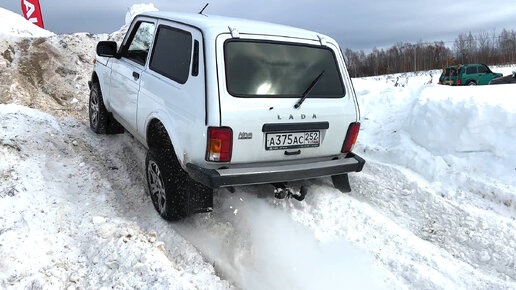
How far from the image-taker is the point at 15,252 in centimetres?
279

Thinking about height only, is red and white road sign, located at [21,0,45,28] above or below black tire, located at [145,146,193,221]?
above

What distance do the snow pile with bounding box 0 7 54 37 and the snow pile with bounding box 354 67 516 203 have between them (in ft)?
29.3

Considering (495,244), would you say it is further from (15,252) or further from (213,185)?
(15,252)

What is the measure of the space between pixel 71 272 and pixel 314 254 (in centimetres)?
181

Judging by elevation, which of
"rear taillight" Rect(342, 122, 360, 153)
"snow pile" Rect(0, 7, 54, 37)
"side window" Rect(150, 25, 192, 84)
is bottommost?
"rear taillight" Rect(342, 122, 360, 153)

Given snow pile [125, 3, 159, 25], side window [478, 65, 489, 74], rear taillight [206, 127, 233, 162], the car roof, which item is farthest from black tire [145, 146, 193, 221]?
side window [478, 65, 489, 74]

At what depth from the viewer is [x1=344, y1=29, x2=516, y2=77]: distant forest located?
63.8 meters

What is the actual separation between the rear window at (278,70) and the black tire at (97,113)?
2.91m

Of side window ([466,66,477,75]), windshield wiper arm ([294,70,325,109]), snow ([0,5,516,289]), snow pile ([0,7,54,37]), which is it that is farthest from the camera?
side window ([466,66,477,75])

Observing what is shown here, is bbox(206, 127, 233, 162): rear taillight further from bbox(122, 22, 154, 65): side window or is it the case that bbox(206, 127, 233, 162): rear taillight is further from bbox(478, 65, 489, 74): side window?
bbox(478, 65, 489, 74): side window

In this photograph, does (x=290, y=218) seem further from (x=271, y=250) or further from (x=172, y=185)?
(x=172, y=185)

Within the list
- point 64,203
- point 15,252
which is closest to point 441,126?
point 64,203

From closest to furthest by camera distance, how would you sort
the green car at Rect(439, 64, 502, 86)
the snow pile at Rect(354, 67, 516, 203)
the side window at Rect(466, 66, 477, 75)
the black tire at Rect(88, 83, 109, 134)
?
the snow pile at Rect(354, 67, 516, 203)
the black tire at Rect(88, 83, 109, 134)
the green car at Rect(439, 64, 502, 86)
the side window at Rect(466, 66, 477, 75)

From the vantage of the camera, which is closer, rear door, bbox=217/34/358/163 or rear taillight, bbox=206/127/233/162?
rear taillight, bbox=206/127/233/162
